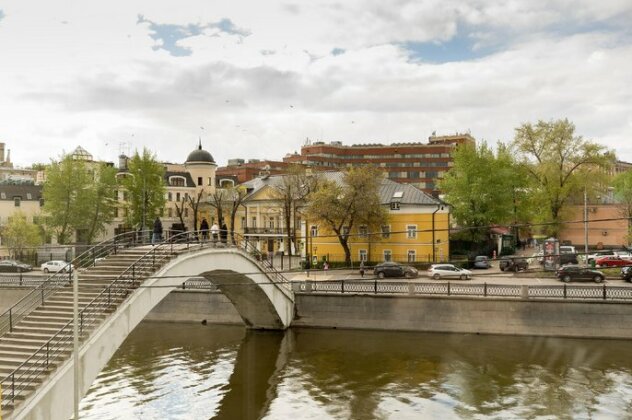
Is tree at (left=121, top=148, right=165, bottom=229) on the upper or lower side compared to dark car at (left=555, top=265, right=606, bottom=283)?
upper

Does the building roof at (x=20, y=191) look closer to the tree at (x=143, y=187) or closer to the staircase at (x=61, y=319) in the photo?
the tree at (x=143, y=187)

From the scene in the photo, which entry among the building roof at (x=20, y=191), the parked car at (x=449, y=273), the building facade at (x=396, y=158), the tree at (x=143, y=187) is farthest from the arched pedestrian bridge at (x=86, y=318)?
the building facade at (x=396, y=158)

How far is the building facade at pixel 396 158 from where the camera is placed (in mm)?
118812

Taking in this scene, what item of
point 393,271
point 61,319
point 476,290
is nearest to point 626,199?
point 393,271

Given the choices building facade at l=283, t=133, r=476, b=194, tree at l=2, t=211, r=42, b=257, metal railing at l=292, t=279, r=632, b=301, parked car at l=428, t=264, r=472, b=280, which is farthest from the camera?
building facade at l=283, t=133, r=476, b=194

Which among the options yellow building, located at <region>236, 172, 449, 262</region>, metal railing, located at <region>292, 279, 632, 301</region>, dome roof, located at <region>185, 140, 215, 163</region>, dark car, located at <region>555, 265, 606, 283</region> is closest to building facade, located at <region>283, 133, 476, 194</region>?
dome roof, located at <region>185, 140, 215, 163</region>

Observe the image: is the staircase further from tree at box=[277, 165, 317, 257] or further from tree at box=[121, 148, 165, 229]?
tree at box=[121, 148, 165, 229]

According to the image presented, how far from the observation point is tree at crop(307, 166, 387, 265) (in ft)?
167

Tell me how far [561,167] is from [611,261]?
13871mm

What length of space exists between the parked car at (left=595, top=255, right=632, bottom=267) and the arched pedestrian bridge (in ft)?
108

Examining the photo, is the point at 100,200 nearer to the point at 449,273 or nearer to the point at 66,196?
the point at 66,196

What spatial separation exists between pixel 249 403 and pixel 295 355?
6.83 metres

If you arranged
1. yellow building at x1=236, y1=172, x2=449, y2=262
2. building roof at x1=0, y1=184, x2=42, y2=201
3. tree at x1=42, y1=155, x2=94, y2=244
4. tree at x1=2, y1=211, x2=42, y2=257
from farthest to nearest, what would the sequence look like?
building roof at x1=0, y1=184, x2=42, y2=201 < tree at x1=42, y1=155, x2=94, y2=244 < tree at x1=2, y1=211, x2=42, y2=257 < yellow building at x1=236, y1=172, x2=449, y2=262

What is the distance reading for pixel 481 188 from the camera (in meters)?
58.3
